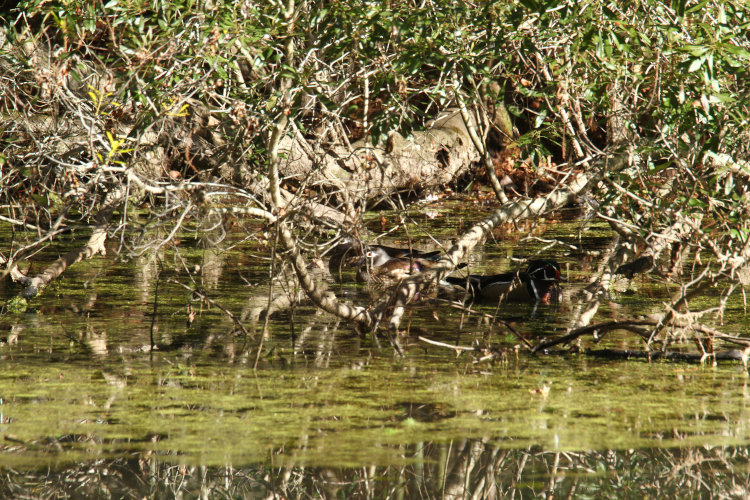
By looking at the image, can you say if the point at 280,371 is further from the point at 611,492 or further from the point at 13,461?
the point at 611,492

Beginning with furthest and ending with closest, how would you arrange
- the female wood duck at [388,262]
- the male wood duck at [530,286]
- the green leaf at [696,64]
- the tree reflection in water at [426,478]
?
the female wood duck at [388,262], the male wood duck at [530,286], the green leaf at [696,64], the tree reflection in water at [426,478]

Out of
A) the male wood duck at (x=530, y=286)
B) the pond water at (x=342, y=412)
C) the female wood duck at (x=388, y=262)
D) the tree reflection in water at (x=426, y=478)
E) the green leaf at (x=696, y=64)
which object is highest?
the green leaf at (x=696, y=64)

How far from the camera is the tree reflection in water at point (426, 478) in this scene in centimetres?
344

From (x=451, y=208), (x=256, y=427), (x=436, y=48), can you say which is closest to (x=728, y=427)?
(x=256, y=427)

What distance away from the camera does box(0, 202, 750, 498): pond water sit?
11.6 feet

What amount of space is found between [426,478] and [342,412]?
0.82m

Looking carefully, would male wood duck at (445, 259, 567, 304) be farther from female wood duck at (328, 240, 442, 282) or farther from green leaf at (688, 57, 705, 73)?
green leaf at (688, 57, 705, 73)

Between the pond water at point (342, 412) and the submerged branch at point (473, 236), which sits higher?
the submerged branch at point (473, 236)

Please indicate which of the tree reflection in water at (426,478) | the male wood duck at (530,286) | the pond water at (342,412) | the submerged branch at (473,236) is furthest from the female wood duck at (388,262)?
the tree reflection in water at (426,478)

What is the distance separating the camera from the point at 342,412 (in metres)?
4.27

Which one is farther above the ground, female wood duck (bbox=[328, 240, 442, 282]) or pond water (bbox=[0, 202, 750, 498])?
female wood duck (bbox=[328, 240, 442, 282])

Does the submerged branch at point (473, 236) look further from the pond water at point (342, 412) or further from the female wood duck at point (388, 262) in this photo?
the female wood duck at point (388, 262)

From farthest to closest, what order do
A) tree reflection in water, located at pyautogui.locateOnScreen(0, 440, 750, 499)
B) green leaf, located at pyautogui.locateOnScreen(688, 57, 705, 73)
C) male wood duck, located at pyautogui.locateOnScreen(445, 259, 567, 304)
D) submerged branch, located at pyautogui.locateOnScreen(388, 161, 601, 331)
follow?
1. male wood duck, located at pyautogui.locateOnScreen(445, 259, 567, 304)
2. submerged branch, located at pyautogui.locateOnScreen(388, 161, 601, 331)
3. green leaf, located at pyautogui.locateOnScreen(688, 57, 705, 73)
4. tree reflection in water, located at pyautogui.locateOnScreen(0, 440, 750, 499)

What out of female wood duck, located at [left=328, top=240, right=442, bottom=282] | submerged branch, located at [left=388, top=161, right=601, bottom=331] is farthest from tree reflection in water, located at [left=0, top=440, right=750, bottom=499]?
female wood duck, located at [left=328, top=240, right=442, bottom=282]
